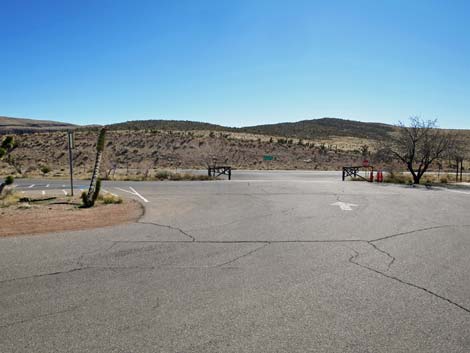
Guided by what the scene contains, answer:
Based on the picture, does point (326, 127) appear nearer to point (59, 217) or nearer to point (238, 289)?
point (59, 217)

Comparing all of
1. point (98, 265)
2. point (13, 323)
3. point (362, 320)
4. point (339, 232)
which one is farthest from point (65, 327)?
point (339, 232)

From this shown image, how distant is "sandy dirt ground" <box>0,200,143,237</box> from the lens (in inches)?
412

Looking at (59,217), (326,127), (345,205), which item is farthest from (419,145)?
(326,127)

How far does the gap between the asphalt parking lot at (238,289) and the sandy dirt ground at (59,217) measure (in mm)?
1004

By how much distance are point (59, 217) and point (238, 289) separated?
854 centimetres

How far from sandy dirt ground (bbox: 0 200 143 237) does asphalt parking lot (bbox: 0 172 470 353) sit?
3.30 feet

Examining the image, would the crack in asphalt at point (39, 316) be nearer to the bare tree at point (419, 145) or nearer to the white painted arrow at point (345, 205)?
the white painted arrow at point (345, 205)

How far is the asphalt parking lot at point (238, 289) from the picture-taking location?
423 cm

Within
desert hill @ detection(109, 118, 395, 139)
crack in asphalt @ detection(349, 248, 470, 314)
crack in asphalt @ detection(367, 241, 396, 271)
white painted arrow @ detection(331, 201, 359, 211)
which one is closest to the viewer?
crack in asphalt @ detection(349, 248, 470, 314)

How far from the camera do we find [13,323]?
4.58 m

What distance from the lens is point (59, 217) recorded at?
483 inches

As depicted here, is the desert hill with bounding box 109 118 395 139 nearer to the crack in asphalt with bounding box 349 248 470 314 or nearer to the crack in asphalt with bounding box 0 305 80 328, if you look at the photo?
the crack in asphalt with bounding box 349 248 470 314

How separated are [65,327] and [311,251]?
4932 millimetres

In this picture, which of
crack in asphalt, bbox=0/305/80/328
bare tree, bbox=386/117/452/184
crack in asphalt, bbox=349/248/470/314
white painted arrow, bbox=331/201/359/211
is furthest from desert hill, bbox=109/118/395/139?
crack in asphalt, bbox=0/305/80/328
